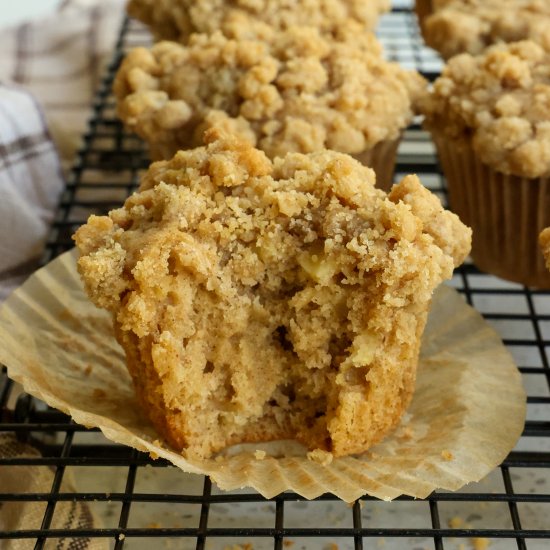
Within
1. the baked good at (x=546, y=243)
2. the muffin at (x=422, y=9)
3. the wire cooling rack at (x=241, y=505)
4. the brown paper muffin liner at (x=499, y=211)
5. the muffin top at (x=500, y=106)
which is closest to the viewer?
the wire cooling rack at (x=241, y=505)

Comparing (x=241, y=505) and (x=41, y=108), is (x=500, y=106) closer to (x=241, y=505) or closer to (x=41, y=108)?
(x=241, y=505)

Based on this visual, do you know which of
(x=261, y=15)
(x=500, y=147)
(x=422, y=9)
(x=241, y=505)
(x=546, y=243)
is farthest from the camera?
(x=422, y=9)

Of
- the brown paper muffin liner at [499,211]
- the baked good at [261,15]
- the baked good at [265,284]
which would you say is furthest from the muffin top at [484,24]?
the baked good at [265,284]

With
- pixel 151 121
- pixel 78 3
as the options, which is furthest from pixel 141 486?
pixel 78 3

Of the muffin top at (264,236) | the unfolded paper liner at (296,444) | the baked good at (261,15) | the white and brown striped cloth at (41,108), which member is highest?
the muffin top at (264,236)

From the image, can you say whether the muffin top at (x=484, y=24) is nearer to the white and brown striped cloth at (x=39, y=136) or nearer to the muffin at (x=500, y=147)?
the muffin at (x=500, y=147)

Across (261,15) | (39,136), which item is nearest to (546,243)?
(261,15)

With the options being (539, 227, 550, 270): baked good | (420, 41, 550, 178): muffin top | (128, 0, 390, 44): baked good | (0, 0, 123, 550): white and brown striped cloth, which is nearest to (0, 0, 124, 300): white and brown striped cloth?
(0, 0, 123, 550): white and brown striped cloth
